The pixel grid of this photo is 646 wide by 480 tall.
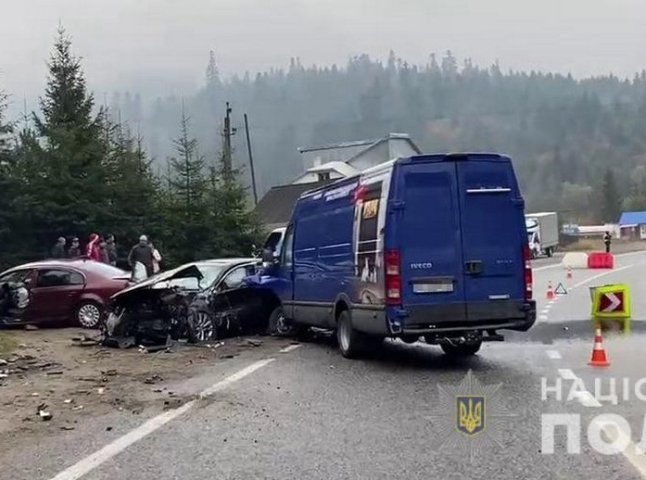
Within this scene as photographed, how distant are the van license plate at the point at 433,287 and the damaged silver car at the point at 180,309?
5.08 meters

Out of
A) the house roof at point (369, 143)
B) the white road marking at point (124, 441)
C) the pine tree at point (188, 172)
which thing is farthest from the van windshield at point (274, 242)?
the house roof at point (369, 143)

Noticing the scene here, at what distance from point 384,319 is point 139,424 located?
397 centimetres

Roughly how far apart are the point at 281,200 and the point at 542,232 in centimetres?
2035

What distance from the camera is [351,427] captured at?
8109 millimetres

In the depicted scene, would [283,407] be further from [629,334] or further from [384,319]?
[629,334]

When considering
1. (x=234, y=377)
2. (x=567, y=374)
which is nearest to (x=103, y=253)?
(x=234, y=377)

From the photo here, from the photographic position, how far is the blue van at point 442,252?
1167 cm

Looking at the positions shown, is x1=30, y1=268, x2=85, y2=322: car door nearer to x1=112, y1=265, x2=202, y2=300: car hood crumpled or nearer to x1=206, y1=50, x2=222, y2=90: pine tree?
x1=112, y1=265, x2=202, y2=300: car hood crumpled

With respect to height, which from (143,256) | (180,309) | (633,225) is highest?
(143,256)

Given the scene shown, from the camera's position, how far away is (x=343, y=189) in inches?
531

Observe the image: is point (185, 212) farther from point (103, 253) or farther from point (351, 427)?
point (351, 427)

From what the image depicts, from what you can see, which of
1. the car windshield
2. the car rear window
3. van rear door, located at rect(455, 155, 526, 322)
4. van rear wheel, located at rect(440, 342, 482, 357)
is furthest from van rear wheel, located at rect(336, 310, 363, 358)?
the car rear window

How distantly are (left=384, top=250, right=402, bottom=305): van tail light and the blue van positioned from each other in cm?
1

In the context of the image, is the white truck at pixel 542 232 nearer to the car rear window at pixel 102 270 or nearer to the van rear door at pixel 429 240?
the car rear window at pixel 102 270
